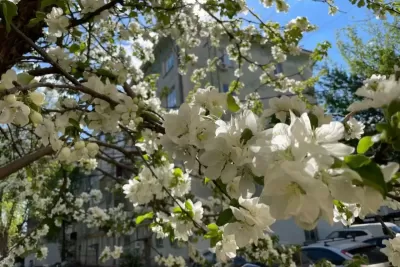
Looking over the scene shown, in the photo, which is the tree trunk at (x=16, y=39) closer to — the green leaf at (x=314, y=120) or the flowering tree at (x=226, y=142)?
the flowering tree at (x=226, y=142)

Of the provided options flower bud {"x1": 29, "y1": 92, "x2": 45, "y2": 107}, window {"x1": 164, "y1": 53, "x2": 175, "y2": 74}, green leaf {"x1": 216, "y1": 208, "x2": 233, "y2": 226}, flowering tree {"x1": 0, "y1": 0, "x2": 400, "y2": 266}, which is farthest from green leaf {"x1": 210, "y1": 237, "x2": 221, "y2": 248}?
window {"x1": 164, "y1": 53, "x2": 175, "y2": 74}

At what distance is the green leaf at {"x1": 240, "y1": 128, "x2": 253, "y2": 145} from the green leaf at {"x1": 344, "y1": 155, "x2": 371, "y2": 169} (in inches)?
8.9

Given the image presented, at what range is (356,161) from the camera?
56cm

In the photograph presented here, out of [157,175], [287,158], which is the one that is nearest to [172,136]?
[287,158]

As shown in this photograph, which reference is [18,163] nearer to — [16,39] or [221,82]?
[16,39]

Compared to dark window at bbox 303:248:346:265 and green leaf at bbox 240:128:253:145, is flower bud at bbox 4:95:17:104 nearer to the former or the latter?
green leaf at bbox 240:128:253:145

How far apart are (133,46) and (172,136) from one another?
355 cm

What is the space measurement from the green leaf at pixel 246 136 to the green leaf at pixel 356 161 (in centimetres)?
23

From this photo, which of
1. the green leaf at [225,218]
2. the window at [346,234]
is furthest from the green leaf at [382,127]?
the window at [346,234]

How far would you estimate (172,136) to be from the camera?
887mm

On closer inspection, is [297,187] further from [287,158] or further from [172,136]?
[172,136]

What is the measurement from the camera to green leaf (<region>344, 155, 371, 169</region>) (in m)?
0.55

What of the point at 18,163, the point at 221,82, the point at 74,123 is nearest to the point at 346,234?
the point at 221,82

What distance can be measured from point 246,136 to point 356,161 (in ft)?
0.82
